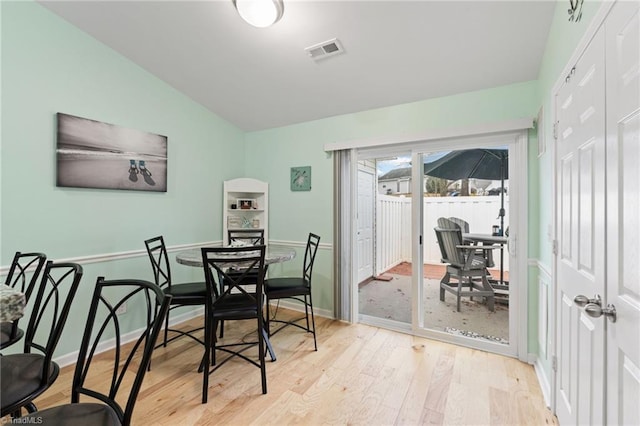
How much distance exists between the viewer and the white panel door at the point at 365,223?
3.82m

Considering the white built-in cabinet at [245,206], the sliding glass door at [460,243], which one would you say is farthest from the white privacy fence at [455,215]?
the white built-in cabinet at [245,206]

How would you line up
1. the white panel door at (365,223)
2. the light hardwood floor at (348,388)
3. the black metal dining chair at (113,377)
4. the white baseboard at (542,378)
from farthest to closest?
the white panel door at (365,223)
the white baseboard at (542,378)
the light hardwood floor at (348,388)
the black metal dining chair at (113,377)

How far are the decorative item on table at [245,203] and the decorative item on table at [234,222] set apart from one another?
0.56 feet

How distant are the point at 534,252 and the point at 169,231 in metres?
3.47

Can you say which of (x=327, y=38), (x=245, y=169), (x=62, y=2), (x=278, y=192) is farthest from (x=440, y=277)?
(x=62, y=2)

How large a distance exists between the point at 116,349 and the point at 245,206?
105 inches

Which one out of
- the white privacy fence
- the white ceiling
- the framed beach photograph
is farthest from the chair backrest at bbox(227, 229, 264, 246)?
the white privacy fence

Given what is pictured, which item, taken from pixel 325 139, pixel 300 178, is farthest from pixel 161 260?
pixel 325 139

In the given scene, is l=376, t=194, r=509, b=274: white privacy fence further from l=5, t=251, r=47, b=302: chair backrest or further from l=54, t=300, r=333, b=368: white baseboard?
l=5, t=251, r=47, b=302: chair backrest

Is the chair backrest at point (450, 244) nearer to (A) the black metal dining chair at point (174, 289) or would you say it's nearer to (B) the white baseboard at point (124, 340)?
(A) the black metal dining chair at point (174, 289)

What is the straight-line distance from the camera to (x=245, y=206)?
3756 mm

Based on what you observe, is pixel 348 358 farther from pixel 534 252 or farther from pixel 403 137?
pixel 403 137

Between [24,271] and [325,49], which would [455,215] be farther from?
[24,271]

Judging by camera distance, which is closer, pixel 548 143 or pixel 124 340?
pixel 548 143
